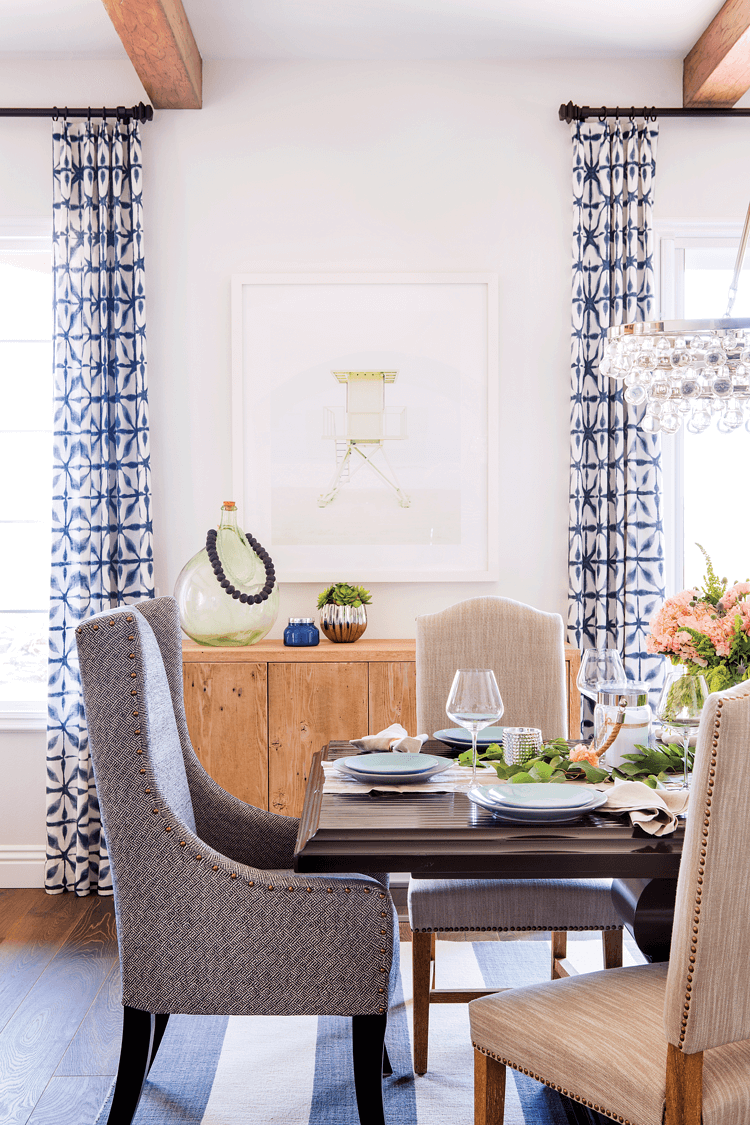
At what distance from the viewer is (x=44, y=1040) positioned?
7.17ft

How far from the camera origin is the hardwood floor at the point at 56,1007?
195 cm

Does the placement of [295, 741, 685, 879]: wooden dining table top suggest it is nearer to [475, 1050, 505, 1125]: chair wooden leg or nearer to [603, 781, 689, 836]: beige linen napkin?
[603, 781, 689, 836]: beige linen napkin

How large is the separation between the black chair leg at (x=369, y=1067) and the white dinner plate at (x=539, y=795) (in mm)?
447

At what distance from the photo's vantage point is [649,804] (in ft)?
4.97

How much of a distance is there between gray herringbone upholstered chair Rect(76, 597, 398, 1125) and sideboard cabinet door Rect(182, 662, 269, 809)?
1307 mm

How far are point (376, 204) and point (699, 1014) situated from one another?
9.49 ft

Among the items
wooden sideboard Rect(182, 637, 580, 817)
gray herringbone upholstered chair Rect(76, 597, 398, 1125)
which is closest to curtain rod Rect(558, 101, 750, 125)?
wooden sideboard Rect(182, 637, 580, 817)

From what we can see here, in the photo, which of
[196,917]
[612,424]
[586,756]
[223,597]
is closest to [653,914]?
[586,756]

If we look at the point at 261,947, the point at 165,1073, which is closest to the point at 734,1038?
the point at 261,947

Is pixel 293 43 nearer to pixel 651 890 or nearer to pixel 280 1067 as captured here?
pixel 651 890

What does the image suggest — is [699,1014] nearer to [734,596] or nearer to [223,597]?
[734,596]

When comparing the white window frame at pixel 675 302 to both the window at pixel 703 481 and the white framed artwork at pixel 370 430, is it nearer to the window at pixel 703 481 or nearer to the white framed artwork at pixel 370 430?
the window at pixel 703 481

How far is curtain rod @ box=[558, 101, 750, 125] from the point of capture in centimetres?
319

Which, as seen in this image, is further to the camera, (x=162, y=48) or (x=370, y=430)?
(x=370, y=430)
